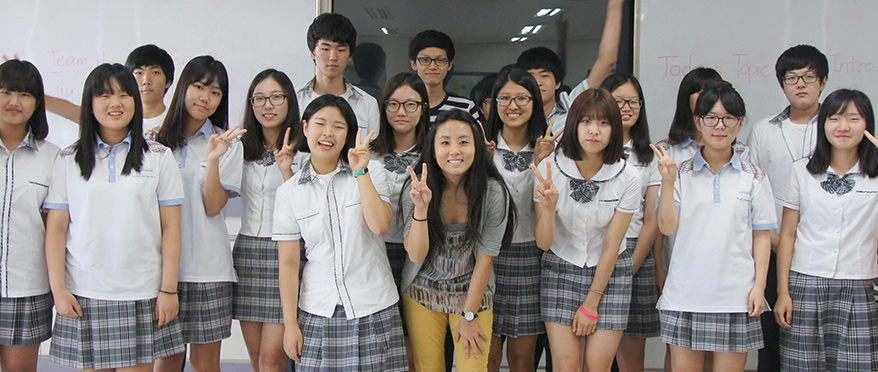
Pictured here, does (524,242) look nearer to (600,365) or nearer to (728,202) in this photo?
(600,365)

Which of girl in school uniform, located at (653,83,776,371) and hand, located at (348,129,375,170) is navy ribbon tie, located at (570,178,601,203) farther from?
hand, located at (348,129,375,170)

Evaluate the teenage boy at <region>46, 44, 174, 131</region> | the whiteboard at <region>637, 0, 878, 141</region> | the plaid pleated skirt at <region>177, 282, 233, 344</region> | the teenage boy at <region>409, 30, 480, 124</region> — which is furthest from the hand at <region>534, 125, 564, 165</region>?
the teenage boy at <region>46, 44, 174, 131</region>

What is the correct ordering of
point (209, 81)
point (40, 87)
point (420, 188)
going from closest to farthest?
1. point (420, 188)
2. point (40, 87)
3. point (209, 81)

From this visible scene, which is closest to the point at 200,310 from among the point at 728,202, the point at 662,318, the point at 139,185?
the point at 139,185

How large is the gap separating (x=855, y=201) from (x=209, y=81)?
240 cm

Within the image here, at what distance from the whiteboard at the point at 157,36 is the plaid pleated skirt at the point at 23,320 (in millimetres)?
1460

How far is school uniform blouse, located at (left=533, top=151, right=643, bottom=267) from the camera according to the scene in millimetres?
2018

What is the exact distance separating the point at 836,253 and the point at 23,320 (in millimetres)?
2864

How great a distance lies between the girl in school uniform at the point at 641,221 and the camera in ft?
7.42

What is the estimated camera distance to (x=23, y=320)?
1961 mm

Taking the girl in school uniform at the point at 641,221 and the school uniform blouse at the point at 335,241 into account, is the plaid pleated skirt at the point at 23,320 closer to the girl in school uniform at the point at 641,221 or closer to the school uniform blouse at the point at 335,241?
the school uniform blouse at the point at 335,241

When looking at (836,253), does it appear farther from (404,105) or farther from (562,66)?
(404,105)

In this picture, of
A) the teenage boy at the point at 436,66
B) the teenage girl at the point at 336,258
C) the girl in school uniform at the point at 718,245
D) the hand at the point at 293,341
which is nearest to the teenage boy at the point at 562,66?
the teenage boy at the point at 436,66

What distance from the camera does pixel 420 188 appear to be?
1.80 meters
